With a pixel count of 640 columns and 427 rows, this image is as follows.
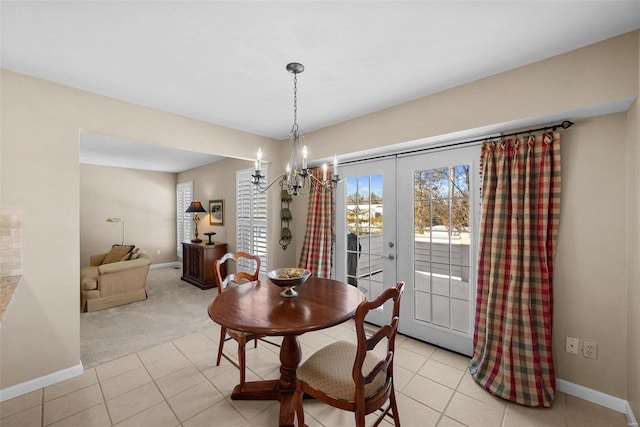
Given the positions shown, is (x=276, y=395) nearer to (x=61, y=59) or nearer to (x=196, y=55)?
(x=196, y=55)

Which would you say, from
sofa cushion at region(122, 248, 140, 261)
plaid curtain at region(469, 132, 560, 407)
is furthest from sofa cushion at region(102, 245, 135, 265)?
plaid curtain at region(469, 132, 560, 407)

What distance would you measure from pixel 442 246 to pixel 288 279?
171cm

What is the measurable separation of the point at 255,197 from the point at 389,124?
2.66 meters

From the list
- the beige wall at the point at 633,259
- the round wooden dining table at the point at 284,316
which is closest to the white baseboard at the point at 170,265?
the round wooden dining table at the point at 284,316

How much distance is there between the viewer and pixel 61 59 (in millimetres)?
1912

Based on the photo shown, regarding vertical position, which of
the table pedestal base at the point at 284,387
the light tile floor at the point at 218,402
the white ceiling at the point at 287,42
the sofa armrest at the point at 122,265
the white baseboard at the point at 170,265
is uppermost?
the white ceiling at the point at 287,42

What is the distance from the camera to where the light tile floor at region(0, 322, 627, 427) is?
1.78 meters

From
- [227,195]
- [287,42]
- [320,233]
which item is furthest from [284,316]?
[227,195]

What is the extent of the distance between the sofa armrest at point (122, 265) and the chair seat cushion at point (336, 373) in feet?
12.0

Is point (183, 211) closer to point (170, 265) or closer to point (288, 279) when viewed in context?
point (170, 265)

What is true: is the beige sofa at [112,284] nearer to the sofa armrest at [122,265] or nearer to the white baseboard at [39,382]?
the sofa armrest at [122,265]

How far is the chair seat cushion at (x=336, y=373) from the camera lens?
4.72 ft

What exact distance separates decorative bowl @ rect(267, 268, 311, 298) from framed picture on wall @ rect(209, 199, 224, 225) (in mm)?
3871

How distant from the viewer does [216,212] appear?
5.70 meters
